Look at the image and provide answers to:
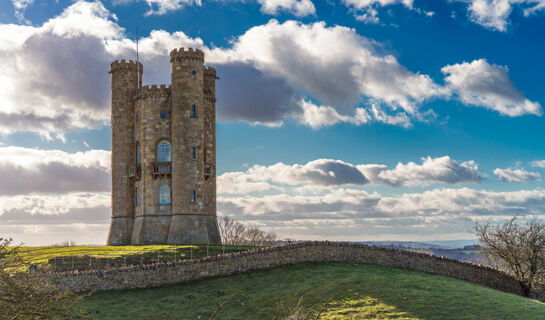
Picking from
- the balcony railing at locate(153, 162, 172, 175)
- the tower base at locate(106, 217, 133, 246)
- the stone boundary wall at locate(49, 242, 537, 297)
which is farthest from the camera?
the tower base at locate(106, 217, 133, 246)

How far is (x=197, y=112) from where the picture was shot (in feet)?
188

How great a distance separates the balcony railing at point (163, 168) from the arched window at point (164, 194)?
1.57 meters

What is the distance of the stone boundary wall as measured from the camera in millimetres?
35969

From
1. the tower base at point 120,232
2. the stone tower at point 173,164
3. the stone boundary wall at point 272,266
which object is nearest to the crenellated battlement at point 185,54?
the stone tower at point 173,164

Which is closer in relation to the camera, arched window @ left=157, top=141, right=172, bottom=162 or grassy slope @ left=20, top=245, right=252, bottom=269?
grassy slope @ left=20, top=245, right=252, bottom=269

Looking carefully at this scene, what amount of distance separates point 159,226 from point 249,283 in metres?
23.7

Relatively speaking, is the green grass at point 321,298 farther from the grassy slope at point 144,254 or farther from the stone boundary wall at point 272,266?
the grassy slope at point 144,254

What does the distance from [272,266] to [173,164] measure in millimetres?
22375

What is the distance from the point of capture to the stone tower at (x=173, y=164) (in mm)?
56156

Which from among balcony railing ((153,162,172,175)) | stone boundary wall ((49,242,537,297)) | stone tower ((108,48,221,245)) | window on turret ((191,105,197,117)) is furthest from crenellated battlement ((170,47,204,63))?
stone boundary wall ((49,242,537,297))

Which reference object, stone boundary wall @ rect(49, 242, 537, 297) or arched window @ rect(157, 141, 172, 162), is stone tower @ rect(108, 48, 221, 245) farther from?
stone boundary wall @ rect(49, 242, 537, 297)

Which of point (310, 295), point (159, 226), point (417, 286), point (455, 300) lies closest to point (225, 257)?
point (310, 295)

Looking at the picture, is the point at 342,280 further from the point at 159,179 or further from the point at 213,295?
the point at 159,179

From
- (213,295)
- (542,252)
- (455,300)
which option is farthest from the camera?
(542,252)
